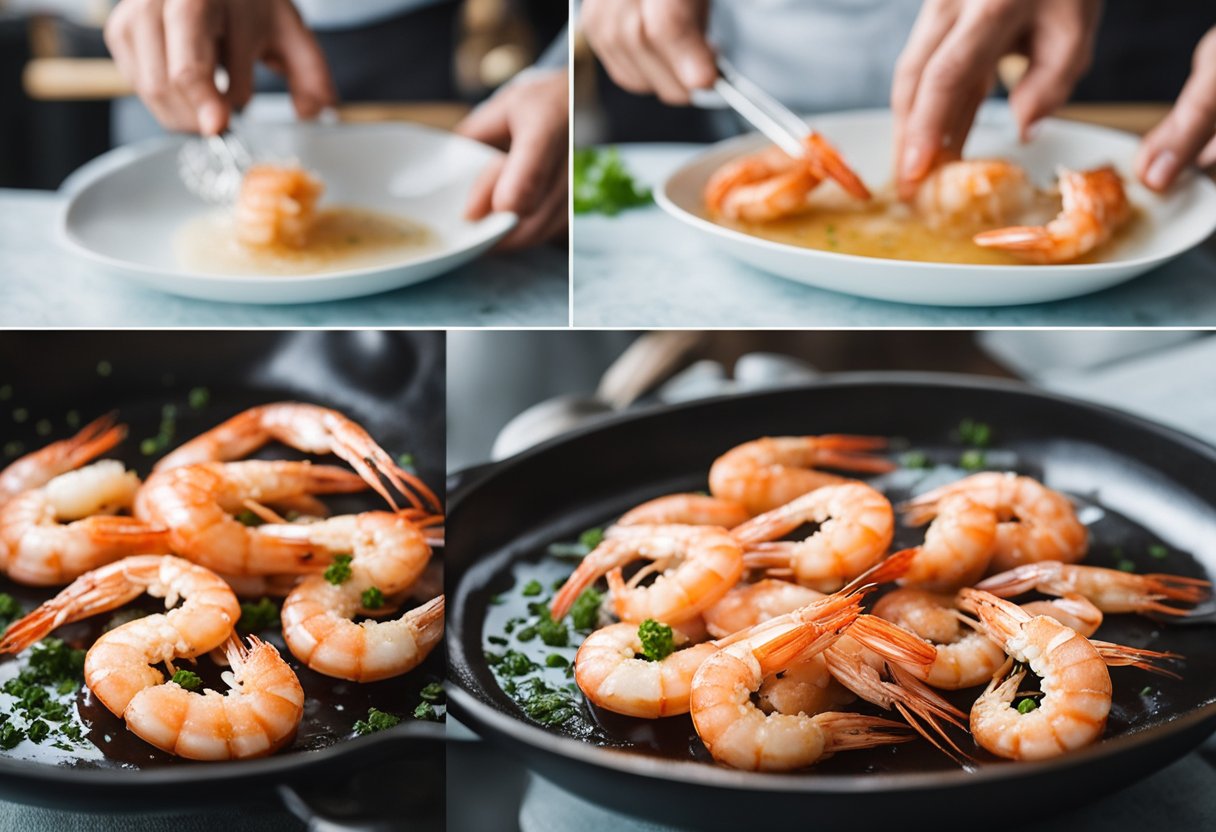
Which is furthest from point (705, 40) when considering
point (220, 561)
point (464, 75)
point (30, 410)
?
point (30, 410)

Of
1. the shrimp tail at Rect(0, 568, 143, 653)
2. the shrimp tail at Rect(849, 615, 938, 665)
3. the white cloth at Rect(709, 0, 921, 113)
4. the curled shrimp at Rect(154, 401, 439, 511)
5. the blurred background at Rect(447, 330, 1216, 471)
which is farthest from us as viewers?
the white cloth at Rect(709, 0, 921, 113)

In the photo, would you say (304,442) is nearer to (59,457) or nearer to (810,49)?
(59,457)

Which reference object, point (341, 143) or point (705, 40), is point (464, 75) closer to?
→ point (341, 143)

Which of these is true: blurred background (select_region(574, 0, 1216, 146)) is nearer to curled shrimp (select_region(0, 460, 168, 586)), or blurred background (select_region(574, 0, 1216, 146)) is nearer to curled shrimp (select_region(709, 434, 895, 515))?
curled shrimp (select_region(709, 434, 895, 515))

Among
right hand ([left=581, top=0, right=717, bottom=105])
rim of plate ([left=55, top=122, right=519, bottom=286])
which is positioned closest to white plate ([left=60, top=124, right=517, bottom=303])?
rim of plate ([left=55, top=122, right=519, bottom=286])

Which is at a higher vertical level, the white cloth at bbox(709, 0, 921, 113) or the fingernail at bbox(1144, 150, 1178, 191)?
the white cloth at bbox(709, 0, 921, 113)

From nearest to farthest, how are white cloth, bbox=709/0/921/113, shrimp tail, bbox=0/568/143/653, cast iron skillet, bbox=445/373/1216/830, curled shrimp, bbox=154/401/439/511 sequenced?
cast iron skillet, bbox=445/373/1216/830 → shrimp tail, bbox=0/568/143/653 → curled shrimp, bbox=154/401/439/511 → white cloth, bbox=709/0/921/113
